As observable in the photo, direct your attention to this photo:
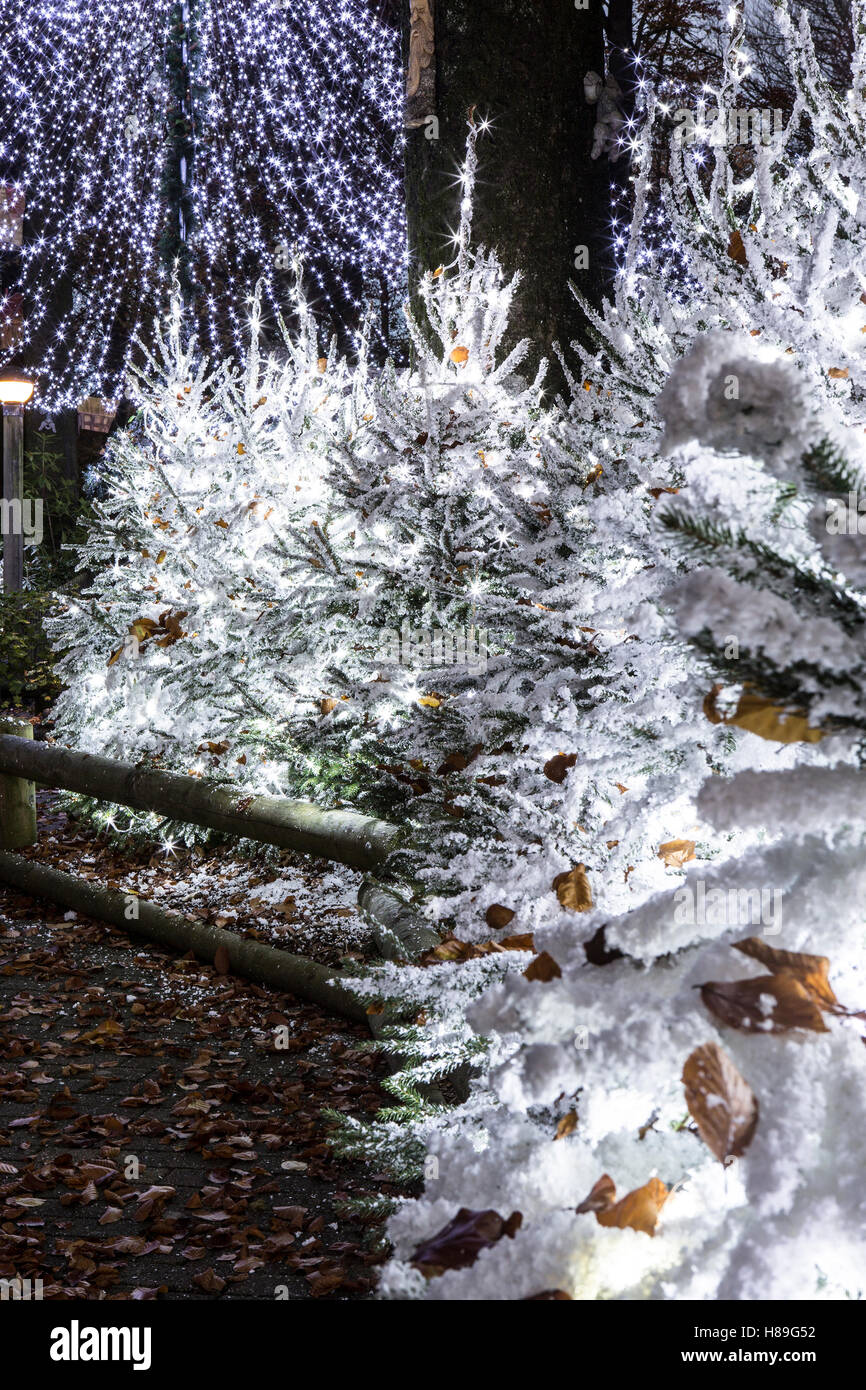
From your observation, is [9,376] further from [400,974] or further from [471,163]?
[400,974]

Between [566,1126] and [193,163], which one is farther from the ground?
[193,163]

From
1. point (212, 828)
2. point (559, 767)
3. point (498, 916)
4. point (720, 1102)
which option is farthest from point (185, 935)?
point (720, 1102)

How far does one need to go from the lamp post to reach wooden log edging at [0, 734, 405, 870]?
635 cm

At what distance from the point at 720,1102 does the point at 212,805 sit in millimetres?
4440

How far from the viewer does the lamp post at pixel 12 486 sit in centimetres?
1265

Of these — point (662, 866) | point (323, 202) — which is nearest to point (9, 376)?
point (323, 202)

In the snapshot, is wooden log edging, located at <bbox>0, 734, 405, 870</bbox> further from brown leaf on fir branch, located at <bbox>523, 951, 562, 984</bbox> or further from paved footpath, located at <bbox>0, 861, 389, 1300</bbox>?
brown leaf on fir branch, located at <bbox>523, 951, 562, 984</bbox>

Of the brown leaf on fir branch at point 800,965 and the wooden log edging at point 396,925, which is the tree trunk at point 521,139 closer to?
the wooden log edging at point 396,925

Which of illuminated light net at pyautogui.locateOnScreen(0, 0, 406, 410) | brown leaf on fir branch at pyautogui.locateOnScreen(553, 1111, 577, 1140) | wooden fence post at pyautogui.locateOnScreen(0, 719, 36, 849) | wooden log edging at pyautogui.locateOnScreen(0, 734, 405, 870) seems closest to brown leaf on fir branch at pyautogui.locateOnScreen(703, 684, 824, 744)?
brown leaf on fir branch at pyautogui.locateOnScreen(553, 1111, 577, 1140)

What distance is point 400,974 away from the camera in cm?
183

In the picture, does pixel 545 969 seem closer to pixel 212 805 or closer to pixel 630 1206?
→ pixel 630 1206

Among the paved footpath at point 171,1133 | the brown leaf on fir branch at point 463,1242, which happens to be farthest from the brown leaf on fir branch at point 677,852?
the paved footpath at point 171,1133

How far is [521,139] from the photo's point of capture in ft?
20.6

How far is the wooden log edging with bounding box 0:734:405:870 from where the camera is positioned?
14.3 ft
